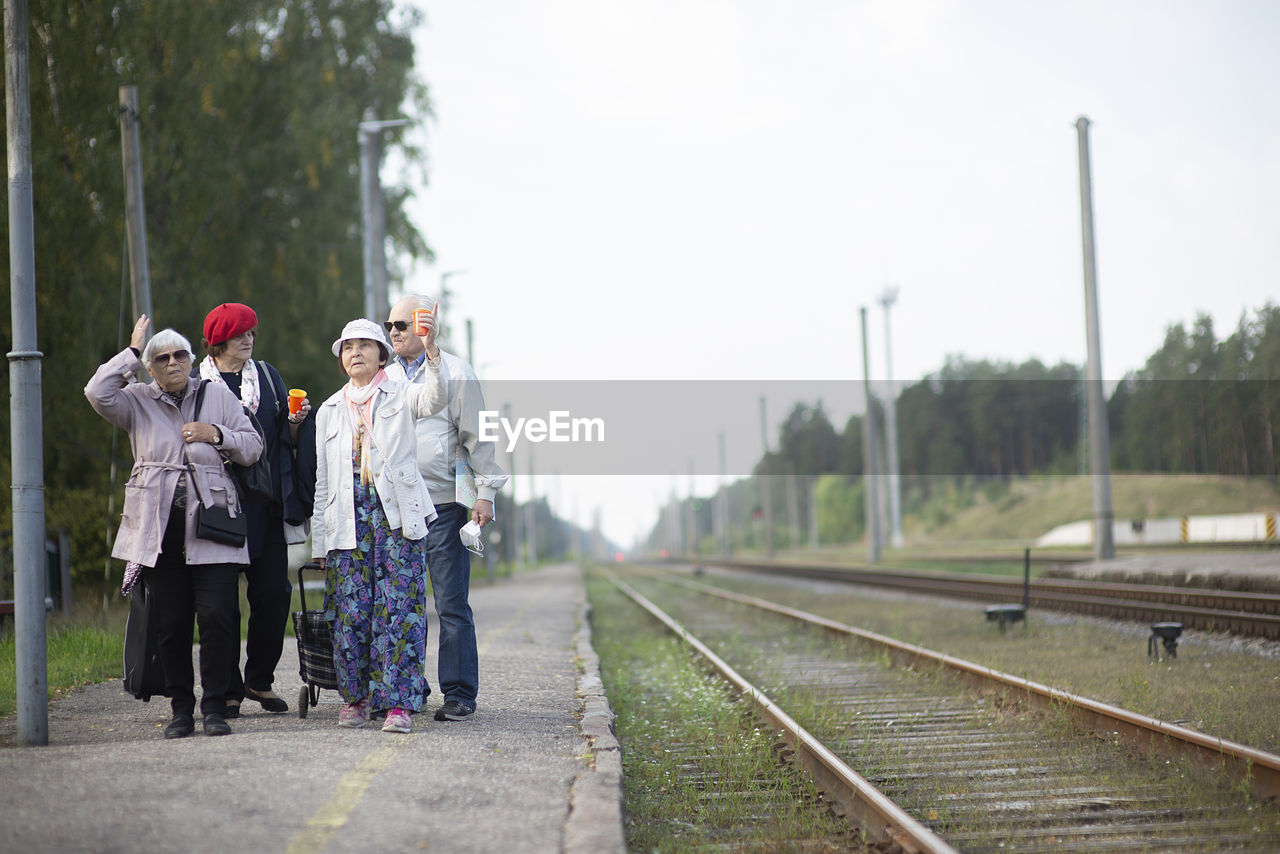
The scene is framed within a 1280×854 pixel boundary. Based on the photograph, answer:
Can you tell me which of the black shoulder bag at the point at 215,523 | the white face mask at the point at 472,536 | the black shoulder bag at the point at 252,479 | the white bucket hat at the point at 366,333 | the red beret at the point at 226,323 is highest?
the red beret at the point at 226,323

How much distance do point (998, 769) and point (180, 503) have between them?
439 centimetres

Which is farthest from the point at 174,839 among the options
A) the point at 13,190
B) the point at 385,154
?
the point at 385,154

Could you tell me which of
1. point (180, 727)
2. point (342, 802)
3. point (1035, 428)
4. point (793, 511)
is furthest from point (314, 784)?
point (1035, 428)

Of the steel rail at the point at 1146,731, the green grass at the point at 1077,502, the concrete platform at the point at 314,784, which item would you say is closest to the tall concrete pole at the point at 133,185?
the concrete platform at the point at 314,784

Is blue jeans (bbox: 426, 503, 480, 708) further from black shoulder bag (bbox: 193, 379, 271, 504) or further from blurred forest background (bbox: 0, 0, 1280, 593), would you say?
blurred forest background (bbox: 0, 0, 1280, 593)

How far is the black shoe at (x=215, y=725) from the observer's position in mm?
5750

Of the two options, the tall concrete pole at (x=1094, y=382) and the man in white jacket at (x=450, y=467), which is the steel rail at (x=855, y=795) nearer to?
the man in white jacket at (x=450, y=467)

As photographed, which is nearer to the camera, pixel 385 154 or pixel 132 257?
pixel 132 257

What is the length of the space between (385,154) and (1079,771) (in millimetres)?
23141

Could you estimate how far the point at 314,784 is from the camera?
4.62 metres

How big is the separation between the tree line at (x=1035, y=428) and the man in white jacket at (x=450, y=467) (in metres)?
37.7

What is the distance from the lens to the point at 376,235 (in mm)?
17031

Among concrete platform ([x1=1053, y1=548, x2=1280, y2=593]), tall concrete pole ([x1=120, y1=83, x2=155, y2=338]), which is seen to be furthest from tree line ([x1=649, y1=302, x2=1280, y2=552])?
tall concrete pole ([x1=120, y1=83, x2=155, y2=338])

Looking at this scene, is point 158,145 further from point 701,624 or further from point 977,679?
point 977,679
